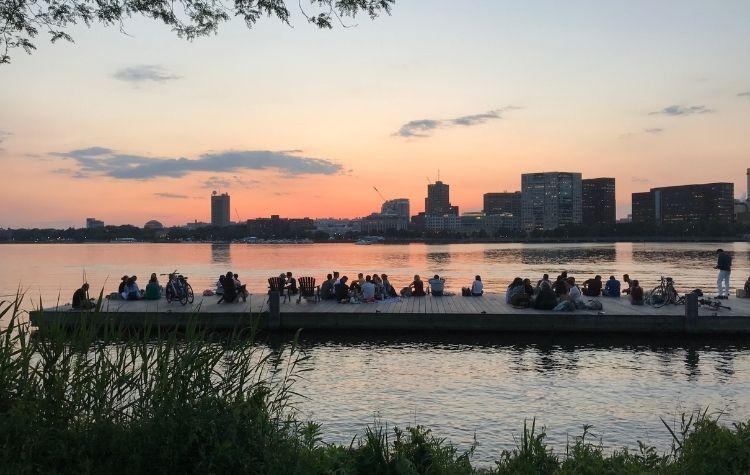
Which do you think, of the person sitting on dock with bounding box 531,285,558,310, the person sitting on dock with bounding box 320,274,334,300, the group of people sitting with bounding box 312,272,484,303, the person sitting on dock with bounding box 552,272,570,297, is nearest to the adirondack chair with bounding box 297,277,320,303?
the person sitting on dock with bounding box 320,274,334,300

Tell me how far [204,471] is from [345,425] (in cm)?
761

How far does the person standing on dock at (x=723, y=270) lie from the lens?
26359mm

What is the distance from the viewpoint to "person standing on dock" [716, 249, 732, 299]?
26359mm

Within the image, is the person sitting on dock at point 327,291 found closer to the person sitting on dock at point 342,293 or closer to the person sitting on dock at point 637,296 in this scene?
the person sitting on dock at point 342,293

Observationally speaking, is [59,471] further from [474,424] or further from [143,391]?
[474,424]

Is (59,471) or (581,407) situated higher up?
(59,471)

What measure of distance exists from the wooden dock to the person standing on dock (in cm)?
110

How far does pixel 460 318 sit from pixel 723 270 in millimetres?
12458

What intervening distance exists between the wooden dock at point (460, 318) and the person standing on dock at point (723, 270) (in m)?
1.10

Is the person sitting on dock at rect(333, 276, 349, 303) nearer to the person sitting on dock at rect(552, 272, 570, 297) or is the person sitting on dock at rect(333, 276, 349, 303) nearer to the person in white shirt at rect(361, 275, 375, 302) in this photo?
the person in white shirt at rect(361, 275, 375, 302)

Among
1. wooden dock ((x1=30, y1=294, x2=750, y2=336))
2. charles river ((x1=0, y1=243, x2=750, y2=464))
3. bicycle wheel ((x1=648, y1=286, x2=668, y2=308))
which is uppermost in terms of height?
bicycle wheel ((x1=648, y1=286, x2=668, y2=308))

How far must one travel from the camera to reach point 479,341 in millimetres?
23328

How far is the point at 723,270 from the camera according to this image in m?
26.9

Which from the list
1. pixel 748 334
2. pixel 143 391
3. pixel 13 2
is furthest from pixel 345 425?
pixel 748 334
